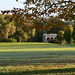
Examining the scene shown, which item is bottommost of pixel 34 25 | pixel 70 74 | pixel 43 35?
pixel 43 35

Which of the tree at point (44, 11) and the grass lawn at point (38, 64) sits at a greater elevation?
the tree at point (44, 11)

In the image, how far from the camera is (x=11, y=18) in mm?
10508

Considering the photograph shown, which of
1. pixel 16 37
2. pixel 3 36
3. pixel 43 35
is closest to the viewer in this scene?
pixel 3 36

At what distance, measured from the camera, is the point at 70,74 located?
870 centimetres

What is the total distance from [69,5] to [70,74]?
359 centimetres

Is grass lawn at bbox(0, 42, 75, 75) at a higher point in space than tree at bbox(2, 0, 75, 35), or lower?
lower

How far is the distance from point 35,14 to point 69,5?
176 centimetres

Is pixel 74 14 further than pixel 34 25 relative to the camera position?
No

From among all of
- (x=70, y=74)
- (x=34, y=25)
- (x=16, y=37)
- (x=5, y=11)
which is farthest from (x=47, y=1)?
(x=16, y=37)

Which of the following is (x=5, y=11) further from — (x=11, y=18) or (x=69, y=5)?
(x=69, y=5)

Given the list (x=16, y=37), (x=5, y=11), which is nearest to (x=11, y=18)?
(x=5, y=11)

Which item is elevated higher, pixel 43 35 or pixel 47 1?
pixel 47 1

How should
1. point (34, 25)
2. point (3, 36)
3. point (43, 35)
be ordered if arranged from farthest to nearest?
point (43, 35) < point (3, 36) < point (34, 25)

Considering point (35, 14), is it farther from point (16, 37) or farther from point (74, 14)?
point (16, 37)
